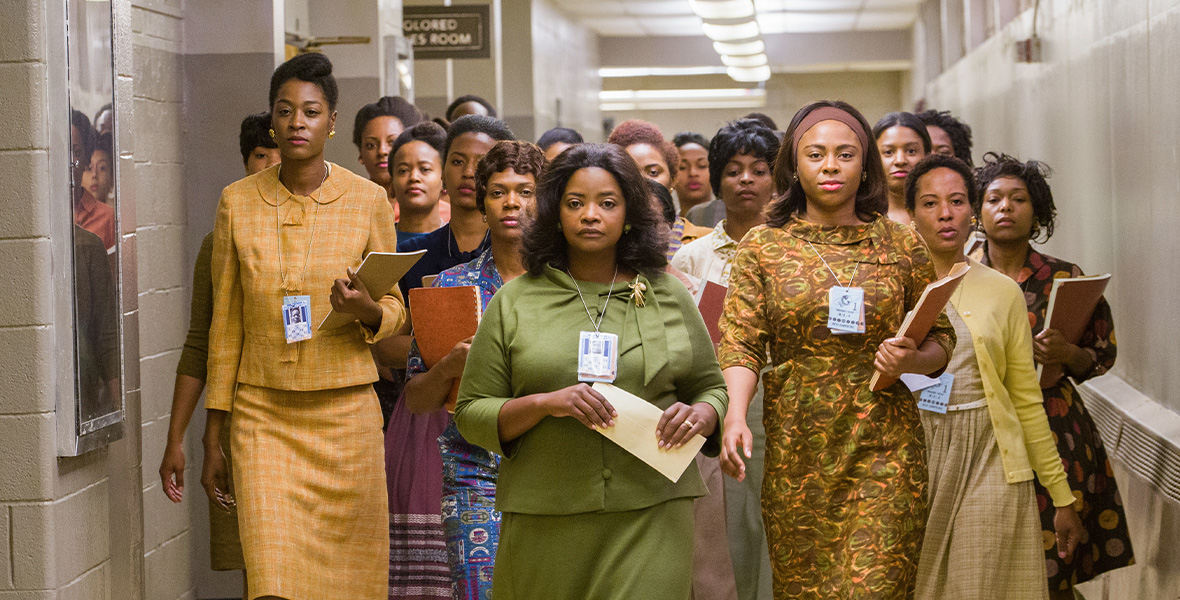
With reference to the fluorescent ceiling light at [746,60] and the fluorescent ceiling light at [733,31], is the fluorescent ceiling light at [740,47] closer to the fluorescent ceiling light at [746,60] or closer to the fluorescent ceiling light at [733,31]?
the fluorescent ceiling light at [733,31]

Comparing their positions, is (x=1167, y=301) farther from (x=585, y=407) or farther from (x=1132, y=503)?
(x=585, y=407)

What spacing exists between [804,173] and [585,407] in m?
1.07

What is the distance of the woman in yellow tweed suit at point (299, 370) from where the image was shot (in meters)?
3.41

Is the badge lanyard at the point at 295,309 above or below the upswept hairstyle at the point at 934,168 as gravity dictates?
below

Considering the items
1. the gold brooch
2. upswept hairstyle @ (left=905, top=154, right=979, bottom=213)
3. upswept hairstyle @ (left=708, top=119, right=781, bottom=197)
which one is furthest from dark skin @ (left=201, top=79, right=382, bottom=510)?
upswept hairstyle @ (left=905, top=154, right=979, bottom=213)

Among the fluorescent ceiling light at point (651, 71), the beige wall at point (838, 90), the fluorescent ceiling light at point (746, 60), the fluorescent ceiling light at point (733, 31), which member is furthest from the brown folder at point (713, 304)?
the beige wall at point (838, 90)

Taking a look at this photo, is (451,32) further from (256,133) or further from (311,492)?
(311,492)

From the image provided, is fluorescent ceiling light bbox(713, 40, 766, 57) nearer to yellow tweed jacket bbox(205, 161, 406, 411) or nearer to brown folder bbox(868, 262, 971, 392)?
yellow tweed jacket bbox(205, 161, 406, 411)

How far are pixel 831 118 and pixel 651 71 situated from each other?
16204 mm

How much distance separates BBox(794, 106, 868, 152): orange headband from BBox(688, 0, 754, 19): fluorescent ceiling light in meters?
7.90

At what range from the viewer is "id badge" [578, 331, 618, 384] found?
2730 mm

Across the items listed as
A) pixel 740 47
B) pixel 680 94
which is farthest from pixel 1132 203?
pixel 680 94

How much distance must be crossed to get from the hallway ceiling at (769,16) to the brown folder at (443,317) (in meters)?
12.0

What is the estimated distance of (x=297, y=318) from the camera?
3428 millimetres
